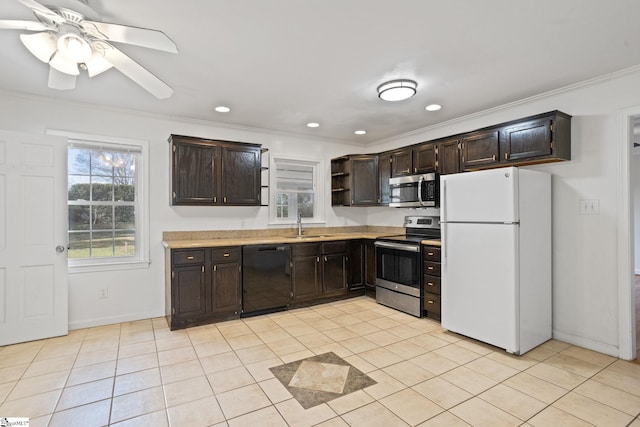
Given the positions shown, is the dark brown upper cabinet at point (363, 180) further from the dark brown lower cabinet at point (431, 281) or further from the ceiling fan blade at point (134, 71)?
the ceiling fan blade at point (134, 71)

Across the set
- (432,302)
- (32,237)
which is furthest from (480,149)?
(32,237)

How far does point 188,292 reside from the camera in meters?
3.77

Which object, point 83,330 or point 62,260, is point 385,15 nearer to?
point 62,260

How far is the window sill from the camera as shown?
376 cm

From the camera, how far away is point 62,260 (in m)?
3.53

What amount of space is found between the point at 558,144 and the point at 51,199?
5.06 metres

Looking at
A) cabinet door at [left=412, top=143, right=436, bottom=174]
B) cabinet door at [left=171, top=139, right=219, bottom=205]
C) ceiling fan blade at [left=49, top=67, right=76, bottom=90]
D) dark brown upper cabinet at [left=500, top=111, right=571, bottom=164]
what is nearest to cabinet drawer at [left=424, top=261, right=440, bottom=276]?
cabinet door at [left=412, top=143, right=436, bottom=174]

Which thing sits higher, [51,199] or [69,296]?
[51,199]

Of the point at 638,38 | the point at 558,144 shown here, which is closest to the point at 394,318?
the point at 558,144

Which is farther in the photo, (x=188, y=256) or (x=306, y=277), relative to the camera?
(x=306, y=277)

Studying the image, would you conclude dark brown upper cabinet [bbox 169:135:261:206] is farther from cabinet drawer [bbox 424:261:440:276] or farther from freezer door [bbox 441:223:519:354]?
freezer door [bbox 441:223:519:354]

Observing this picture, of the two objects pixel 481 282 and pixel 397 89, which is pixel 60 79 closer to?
pixel 397 89

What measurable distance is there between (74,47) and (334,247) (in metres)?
3.58

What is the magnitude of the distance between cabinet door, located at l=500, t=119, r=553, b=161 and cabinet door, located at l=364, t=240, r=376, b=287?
2.18 meters
